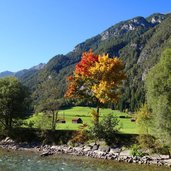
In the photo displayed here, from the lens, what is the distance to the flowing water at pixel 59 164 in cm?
4341

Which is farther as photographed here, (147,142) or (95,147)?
(95,147)

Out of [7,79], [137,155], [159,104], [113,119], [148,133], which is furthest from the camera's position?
[7,79]

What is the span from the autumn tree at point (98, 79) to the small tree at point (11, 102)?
392 inches

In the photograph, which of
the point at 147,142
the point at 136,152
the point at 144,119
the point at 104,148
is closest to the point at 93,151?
the point at 104,148

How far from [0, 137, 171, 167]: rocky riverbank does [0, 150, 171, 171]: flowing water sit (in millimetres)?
1987

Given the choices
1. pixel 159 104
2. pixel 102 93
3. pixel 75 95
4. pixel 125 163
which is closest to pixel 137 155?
pixel 125 163

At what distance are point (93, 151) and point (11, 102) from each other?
20.3 m

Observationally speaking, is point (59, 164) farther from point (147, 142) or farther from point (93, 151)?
point (147, 142)

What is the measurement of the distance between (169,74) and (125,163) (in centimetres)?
1267

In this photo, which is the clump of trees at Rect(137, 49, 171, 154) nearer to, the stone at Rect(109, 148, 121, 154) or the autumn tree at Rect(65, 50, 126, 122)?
the stone at Rect(109, 148, 121, 154)

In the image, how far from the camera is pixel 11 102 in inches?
2685

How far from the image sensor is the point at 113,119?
199 feet

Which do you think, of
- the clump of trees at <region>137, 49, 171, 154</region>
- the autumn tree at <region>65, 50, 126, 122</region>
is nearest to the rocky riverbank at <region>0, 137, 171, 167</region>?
the clump of trees at <region>137, 49, 171, 154</region>

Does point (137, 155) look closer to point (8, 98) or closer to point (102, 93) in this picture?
point (102, 93)
